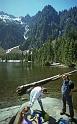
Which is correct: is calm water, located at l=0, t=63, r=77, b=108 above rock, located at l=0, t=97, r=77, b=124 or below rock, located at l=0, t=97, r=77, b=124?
below

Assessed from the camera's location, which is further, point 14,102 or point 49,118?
point 14,102

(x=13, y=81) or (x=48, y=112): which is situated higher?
(x=48, y=112)

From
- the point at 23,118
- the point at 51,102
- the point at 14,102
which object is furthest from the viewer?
the point at 14,102

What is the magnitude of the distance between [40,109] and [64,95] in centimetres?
123

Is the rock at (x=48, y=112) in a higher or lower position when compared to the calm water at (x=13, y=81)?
higher

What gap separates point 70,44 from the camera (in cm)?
8075

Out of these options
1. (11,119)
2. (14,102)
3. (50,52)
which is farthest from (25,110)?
(50,52)

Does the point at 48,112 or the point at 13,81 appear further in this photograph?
the point at 13,81

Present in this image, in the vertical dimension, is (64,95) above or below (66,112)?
above

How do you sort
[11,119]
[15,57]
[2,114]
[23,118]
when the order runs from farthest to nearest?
[15,57], [2,114], [11,119], [23,118]

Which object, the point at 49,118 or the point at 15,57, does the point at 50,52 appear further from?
the point at 49,118

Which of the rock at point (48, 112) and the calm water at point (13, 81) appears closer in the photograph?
the rock at point (48, 112)

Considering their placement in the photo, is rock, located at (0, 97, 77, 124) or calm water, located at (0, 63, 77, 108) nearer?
rock, located at (0, 97, 77, 124)

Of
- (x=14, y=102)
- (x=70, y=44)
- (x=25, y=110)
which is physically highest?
(x=70, y=44)
